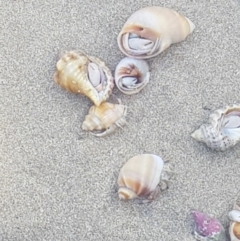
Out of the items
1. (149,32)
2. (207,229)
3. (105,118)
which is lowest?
(207,229)

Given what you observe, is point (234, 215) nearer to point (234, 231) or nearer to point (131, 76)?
point (234, 231)

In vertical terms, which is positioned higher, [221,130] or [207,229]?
[221,130]

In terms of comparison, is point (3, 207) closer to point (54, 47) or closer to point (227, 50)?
point (54, 47)

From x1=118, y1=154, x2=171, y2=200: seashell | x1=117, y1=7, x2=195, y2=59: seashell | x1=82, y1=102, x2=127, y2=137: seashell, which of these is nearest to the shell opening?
x1=118, y1=154, x2=171, y2=200: seashell

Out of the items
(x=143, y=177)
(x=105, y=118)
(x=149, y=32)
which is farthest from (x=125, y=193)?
(x=149, y=32)

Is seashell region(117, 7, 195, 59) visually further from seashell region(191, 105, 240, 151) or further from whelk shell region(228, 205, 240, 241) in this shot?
whelk shell region(228, 205, 240, 241)

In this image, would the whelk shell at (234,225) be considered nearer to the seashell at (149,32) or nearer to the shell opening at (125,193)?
the shell opening at (125,193)
